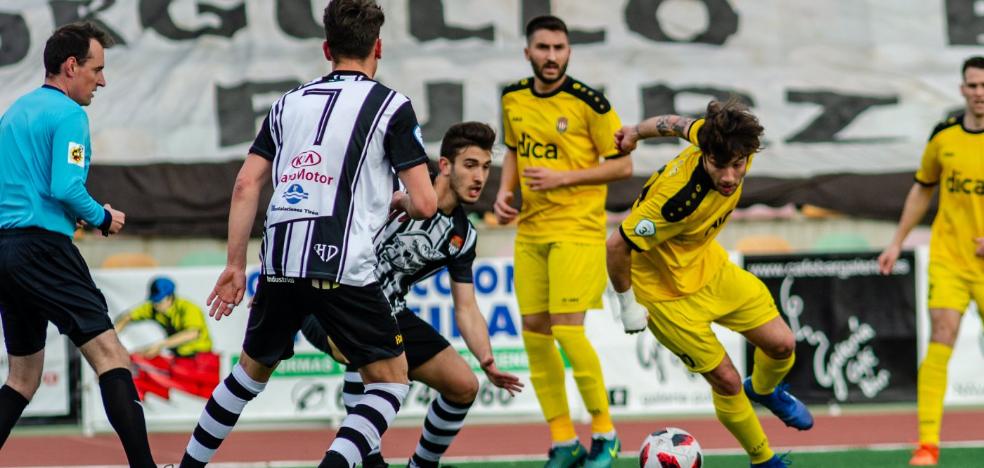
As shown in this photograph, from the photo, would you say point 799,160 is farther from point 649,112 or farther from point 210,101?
point 210,101

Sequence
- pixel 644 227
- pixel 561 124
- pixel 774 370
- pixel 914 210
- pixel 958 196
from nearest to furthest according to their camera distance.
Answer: pixel 644 227
pixel 774 370
pixel 561 124
pixel 958 196
pixel 914 210

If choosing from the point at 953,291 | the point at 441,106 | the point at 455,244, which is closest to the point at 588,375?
the point at 455,244

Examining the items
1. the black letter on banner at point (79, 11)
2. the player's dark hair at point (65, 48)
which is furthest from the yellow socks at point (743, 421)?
the black letter on banner at point (79, 11)

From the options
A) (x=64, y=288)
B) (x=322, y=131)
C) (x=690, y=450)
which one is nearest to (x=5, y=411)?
(x=64, y=288)

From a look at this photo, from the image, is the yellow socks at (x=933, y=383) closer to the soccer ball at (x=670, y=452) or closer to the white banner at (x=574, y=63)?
the soccer ball at (x=670, y=452)

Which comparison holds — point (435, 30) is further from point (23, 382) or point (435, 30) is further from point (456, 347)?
point (23, 382)

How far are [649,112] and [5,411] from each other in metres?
7.27

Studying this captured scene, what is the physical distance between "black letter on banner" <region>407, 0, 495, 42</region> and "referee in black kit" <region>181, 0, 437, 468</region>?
696cm

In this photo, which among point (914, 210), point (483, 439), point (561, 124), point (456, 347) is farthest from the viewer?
point (456, 347)

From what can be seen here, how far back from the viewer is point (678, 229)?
6.33m

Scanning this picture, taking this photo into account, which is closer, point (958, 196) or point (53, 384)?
point (958, 196)

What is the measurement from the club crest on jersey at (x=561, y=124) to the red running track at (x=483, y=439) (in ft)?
6.96

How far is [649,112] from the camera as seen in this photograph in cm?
1212

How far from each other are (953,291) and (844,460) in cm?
119
